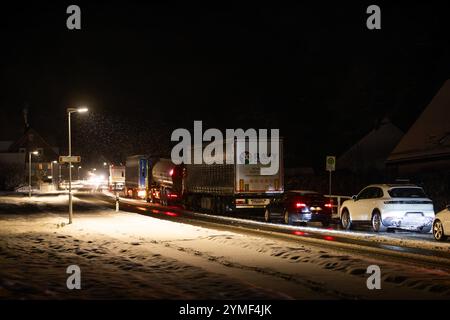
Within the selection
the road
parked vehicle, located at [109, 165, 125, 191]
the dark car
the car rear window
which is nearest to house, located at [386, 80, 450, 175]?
the dark car

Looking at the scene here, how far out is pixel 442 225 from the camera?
20125 mm

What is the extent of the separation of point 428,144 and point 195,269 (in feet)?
87.6

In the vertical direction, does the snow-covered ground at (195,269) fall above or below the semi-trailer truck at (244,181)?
below

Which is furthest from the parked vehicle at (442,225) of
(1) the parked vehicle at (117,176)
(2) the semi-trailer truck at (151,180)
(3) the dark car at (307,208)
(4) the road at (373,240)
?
(1) the parked vehicle at (117,176)

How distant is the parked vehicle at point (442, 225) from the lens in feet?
64.7

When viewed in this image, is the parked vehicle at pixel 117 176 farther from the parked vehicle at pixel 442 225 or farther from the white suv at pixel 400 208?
the parked vehicle at pixel 442 225

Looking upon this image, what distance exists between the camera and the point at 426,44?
46188 millimetres

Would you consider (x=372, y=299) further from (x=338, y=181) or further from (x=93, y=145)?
(x=93, y=145)

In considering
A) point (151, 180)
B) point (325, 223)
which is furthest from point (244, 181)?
point (151, 180)

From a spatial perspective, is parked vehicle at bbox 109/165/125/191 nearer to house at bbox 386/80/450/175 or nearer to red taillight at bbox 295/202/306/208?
house at bbox 386/80/450/175

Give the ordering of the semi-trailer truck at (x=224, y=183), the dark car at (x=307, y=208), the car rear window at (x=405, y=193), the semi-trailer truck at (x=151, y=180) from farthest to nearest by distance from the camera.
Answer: the semi-trailer truck at (x=151, y=180)
the semi-trailer truck at (x=224, y=183)
the dark car at (x=307, y=208)
the car rear window at (x=405, y=193)

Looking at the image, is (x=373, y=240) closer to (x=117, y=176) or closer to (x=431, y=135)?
(x=431, y=135)

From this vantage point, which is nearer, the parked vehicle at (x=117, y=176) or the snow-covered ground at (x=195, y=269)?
the snow-covered ground at (x=195, y=269)

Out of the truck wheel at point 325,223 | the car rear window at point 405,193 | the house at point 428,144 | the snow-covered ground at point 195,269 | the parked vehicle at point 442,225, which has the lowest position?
the truck wheel at point 325,223
